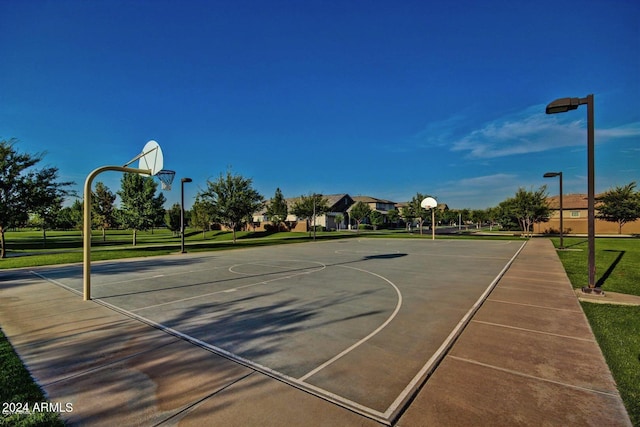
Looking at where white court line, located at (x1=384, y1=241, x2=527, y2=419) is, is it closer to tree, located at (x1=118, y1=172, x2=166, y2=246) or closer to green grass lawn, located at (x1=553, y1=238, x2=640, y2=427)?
green grass lawn, located at (x1=553, y1=238, x2=640, y2=427)

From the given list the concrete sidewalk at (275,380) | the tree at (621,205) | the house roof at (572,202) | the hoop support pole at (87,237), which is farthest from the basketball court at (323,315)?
the house roof at (572,202)

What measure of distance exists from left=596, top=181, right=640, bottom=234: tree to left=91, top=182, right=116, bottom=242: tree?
6466 cm

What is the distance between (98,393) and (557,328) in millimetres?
7971

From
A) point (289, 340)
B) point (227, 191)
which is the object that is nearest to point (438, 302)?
point (289, 340)

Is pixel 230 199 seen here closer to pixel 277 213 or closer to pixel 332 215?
pixel 277 213

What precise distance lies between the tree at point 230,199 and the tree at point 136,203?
6.95m

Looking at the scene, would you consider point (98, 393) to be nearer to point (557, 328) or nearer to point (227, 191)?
Result: point (557, 328)

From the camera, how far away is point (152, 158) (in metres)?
10.0

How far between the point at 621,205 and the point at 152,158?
5541 centimetres

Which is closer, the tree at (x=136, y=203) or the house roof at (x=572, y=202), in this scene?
the tree at (x=136, y=203)

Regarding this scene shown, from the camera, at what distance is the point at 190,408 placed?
3.54 meters

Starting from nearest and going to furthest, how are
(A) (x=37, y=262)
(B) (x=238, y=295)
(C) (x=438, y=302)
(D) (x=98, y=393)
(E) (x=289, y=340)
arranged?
(D) (x=98, y=393) < (E) (x=289, y=340) < (C) (x=438, y=302) < (B) (x=238, y=295) < (A) (x=37, y=262)

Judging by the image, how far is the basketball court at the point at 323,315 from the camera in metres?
4.26

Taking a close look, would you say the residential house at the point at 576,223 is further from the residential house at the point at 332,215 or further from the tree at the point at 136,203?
the tree at the point at 136,203
